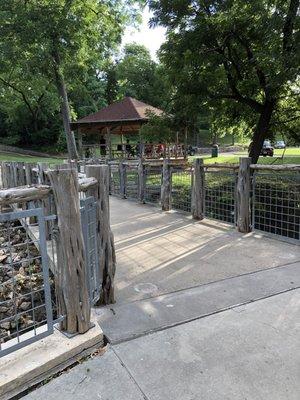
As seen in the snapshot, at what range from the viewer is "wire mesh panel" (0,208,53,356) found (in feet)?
8.56

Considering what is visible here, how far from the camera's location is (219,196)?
24.7 ft

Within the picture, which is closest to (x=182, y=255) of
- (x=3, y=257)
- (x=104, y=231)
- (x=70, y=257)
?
(x=104, y=231)

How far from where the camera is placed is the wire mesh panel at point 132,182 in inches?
418

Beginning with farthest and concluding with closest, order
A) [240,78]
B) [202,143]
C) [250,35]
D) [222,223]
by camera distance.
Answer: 1. [202,143]
2. [240,78]
3. [250,35]
4. [222,223]

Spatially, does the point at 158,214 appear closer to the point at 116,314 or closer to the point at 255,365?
the point at 116,314

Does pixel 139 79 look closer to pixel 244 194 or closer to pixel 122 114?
pixel 122 114

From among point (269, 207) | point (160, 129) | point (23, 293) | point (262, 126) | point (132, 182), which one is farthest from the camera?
point (160, 129)

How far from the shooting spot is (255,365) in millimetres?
2588

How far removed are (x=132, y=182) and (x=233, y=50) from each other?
4.71 m

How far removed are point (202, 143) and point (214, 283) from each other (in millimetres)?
50017

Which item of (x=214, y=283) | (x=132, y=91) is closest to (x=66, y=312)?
(x=214, y=283)

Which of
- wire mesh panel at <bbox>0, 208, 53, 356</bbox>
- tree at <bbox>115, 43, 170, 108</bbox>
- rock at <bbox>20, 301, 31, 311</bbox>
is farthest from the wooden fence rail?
tree at <bbox>115, 43, 170, 108</bbox>

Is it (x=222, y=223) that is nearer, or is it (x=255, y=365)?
(x=255, y=365)

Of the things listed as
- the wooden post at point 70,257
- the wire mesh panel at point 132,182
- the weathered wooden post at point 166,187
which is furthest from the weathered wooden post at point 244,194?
the wire mesh panel at point 132,182
